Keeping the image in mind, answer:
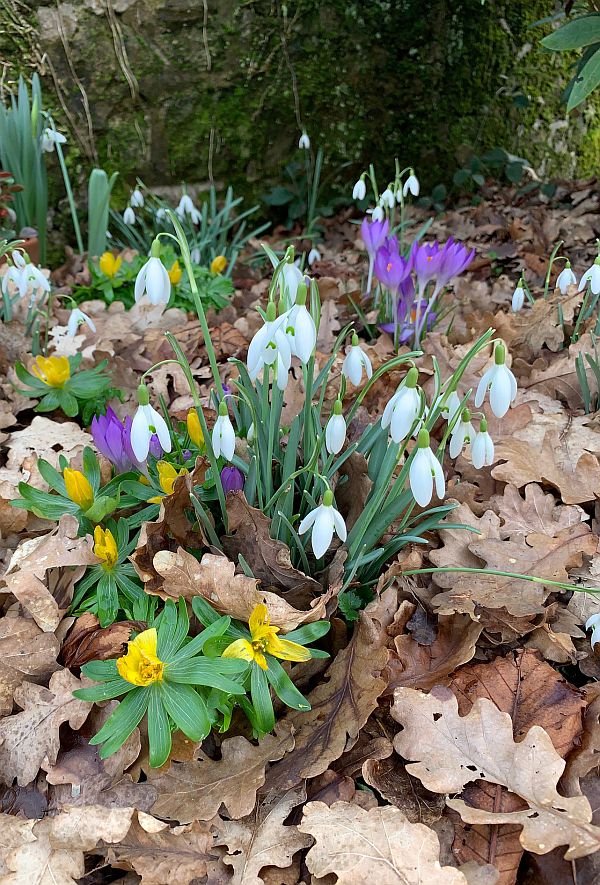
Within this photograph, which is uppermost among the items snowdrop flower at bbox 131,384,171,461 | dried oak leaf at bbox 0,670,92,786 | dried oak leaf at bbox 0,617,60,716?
snowdrop flower at bbox 131,384,171,461

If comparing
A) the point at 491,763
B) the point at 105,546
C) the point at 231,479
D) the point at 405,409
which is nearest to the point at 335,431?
the point at 405,409

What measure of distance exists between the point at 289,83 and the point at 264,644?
3775 millimetres

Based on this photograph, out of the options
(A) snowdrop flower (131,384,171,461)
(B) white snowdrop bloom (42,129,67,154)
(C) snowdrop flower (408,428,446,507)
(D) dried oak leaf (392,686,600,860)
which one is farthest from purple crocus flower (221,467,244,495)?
(B) white snowdrop bloom (42,129,67,154)

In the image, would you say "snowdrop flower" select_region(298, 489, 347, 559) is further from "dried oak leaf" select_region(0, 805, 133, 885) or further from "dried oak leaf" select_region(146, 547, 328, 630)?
"dried oak leaf" select_region(0, 805, 133, 885)

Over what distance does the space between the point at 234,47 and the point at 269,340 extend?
11.0 feet

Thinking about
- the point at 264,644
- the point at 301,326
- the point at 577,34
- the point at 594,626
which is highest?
the point at 577,34

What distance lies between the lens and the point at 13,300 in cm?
253

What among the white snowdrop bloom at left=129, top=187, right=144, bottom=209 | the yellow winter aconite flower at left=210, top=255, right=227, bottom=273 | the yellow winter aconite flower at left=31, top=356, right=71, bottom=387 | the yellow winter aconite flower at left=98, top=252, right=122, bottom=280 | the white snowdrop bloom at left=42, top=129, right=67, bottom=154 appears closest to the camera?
the yellow winter aconite flower at left=31, top=356, right=71, bottom=387

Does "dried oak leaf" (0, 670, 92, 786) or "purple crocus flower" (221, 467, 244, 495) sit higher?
"purple crocus flower" (221, 467, 244, 495)

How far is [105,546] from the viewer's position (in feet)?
4.69

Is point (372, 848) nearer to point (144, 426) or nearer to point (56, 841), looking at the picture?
point (56, 841)

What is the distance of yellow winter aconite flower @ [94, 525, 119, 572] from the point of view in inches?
55.9

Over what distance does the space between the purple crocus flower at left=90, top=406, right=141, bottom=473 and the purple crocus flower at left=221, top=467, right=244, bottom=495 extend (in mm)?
242

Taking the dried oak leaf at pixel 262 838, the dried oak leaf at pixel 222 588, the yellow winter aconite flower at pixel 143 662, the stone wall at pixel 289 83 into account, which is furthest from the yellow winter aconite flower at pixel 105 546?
the stone wall at pixel 289 83
